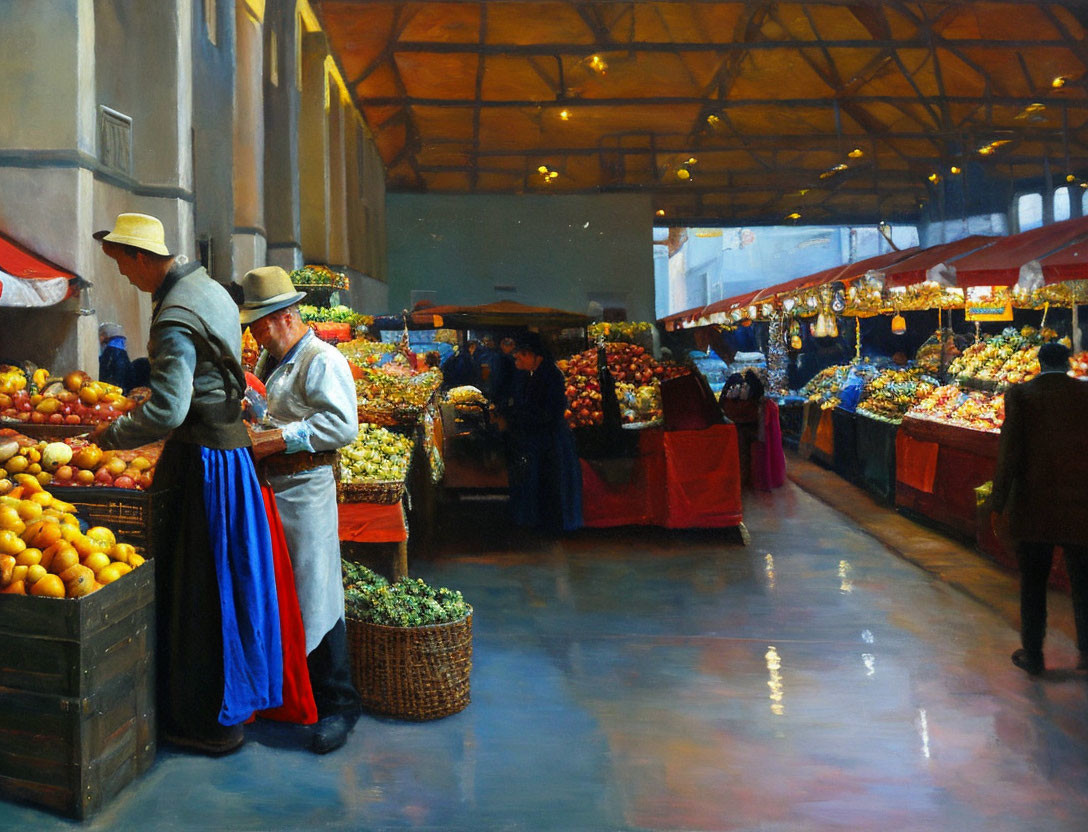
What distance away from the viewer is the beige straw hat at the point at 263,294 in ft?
12.0

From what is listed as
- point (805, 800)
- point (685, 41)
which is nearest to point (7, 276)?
point (805, 800)

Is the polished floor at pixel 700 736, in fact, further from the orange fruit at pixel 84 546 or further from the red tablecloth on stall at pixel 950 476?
the red tablecloth on stall at pixel 950 476

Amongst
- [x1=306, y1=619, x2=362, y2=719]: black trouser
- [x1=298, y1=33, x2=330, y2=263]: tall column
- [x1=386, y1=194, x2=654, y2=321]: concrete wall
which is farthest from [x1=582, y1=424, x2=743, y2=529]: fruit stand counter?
[x1=386, y1=194, x2=654, y2=321]: concrete wall

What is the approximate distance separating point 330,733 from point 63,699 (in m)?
1.00

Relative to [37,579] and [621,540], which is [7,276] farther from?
[621,540]

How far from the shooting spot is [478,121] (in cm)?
1830

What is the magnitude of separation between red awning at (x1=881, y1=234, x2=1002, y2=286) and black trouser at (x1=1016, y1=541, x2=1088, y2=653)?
4.44 m

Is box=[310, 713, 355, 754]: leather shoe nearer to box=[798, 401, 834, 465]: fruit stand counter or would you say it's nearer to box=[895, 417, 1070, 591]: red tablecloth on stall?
box=[895, 417, 1070, 591]: red tablecloth on stall

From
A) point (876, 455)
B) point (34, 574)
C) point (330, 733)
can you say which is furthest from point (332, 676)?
point (876, 455)

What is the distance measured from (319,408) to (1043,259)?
545 cm

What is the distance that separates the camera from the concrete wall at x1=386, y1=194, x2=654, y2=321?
75.8 ft

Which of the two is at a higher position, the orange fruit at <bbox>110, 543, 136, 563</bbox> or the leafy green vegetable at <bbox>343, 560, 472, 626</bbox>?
the orange fruit at <bbox>110, 543, 136, 563</bbox>

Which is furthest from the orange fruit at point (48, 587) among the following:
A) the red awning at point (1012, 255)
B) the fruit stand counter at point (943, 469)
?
→ the red awning at point (1012, 255)

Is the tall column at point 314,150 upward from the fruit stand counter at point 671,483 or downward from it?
upward
